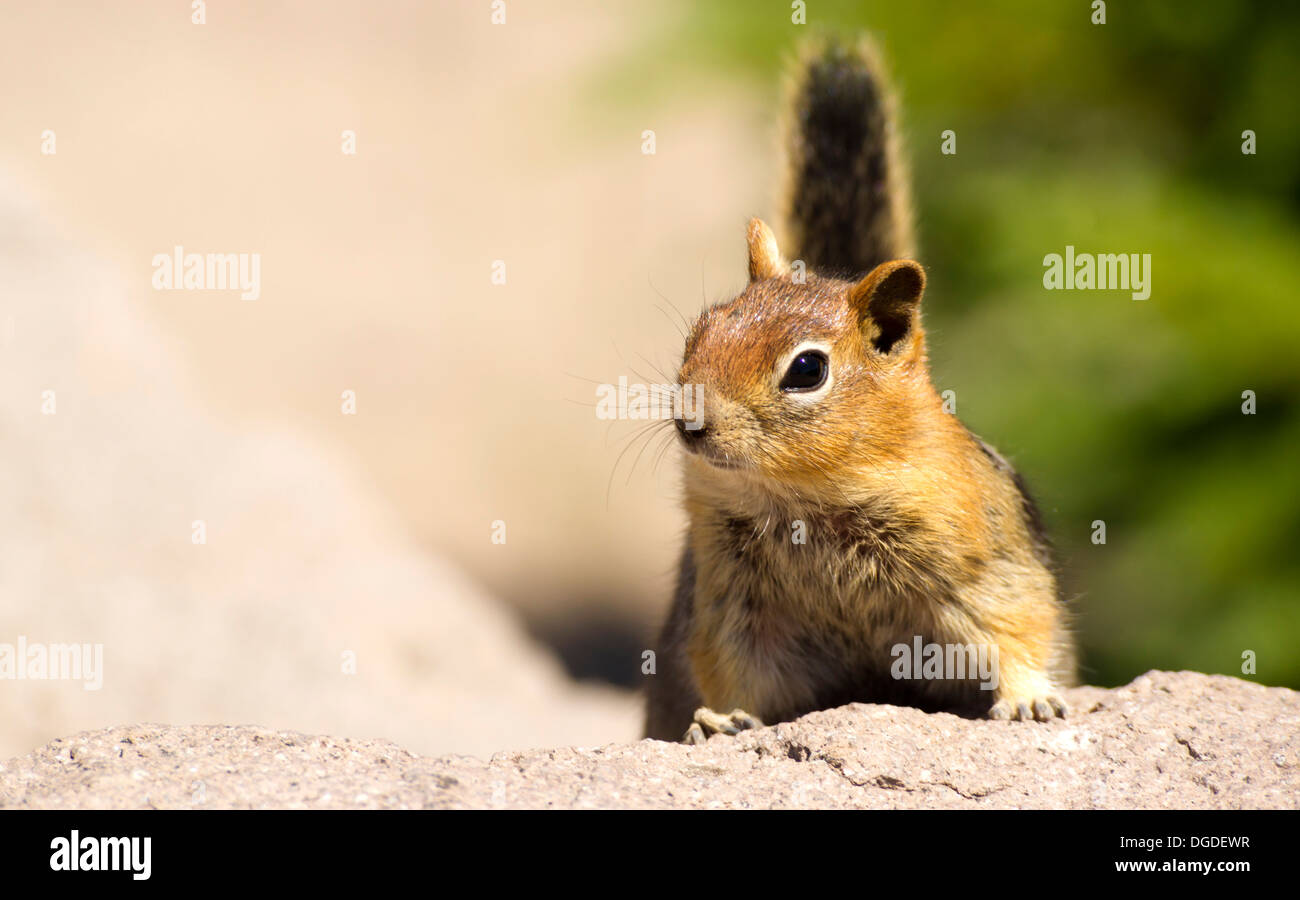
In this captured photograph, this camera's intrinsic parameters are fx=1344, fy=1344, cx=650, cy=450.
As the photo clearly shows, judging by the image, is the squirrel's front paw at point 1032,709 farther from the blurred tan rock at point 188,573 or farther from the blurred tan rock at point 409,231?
the blurred tan rock at point 409,231

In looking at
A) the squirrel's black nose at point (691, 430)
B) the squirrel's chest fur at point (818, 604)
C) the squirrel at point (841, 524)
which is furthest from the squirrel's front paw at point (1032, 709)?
the squirrel's black nose at point (691, 430)

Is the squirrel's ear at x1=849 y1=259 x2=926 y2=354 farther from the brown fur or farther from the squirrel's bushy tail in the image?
the squirrel's bushy tail

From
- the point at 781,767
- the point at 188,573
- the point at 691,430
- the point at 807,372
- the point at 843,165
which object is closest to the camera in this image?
the point at 781,767

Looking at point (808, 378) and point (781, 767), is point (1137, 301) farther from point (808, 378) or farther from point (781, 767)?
point (781, 767)

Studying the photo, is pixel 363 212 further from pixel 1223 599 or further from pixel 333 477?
pixel 1223 599

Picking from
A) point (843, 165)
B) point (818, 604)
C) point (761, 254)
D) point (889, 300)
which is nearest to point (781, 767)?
point (818, 604)
